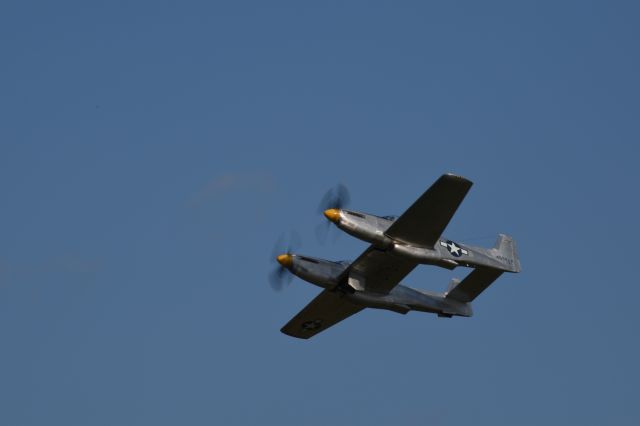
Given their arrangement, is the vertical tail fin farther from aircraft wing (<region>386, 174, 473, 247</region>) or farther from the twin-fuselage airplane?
aircraft wing (<region>386, 174, 473, 247</region>)

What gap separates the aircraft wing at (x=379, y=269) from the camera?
5422 centimetres

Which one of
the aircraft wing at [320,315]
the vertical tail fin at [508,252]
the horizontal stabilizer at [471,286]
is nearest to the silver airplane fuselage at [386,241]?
the horizontal stabilizer at [471,286]

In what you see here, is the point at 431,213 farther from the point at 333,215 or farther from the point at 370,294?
the point at 370,294

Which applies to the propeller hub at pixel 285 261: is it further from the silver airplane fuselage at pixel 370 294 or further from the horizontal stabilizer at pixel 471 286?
the horizontal stabilizer at pixel 471 286

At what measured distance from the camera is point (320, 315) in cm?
5922

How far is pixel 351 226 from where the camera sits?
2046 inches

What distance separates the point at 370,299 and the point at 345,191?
5.24 meters

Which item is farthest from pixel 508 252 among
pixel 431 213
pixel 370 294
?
pixel 431 213

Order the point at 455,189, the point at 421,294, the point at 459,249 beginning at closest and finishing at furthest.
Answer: the point at 455,189 → the point at 459,249 → the point at 421,294

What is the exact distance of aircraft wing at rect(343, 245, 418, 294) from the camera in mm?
54219

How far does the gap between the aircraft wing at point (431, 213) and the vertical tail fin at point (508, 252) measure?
6.45m

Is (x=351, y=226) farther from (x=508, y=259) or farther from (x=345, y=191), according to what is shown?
(x=508, y=259)

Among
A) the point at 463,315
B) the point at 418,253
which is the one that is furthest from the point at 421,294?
the point at 418,253

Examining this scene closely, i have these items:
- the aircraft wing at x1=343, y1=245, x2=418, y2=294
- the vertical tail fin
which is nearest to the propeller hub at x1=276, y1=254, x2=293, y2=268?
the aircraft wing at x1=343, y1=245, x2=418, y2=294
